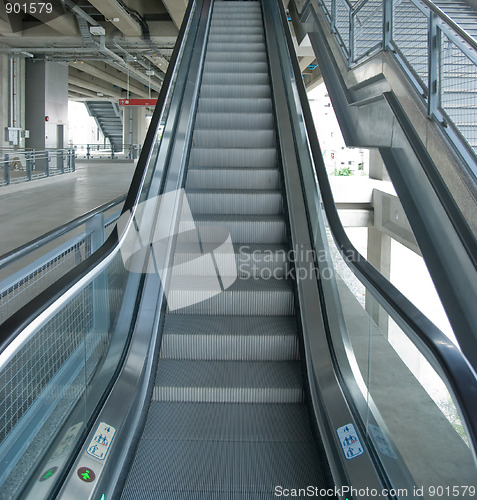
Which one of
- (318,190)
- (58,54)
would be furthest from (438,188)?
(58,54)

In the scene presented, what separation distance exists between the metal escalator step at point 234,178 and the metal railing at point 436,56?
150 centimetres

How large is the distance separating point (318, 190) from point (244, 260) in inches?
31.5

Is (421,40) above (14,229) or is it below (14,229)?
above

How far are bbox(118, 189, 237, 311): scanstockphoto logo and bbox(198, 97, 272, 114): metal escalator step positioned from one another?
81.0 inches

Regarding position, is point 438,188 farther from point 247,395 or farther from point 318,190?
point 247,395

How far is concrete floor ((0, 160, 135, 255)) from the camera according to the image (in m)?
7.30

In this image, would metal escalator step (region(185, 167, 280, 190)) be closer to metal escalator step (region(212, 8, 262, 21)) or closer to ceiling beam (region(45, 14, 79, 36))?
metal escalator step (region(212, 8, 262, 21))

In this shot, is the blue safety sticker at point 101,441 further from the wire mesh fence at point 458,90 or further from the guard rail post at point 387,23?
the guard rail post at point 387,23

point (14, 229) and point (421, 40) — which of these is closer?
point (421, 40)

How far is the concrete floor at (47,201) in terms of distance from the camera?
7301 millimetres

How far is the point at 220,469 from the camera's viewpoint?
248 cm

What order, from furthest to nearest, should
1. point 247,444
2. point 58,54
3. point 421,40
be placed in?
point 58,54 → point 421,40 → point 247,444

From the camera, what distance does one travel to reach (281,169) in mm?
4844

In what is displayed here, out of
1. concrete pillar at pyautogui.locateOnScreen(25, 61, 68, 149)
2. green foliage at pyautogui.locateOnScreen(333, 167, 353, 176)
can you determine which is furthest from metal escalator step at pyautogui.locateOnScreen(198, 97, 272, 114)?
green foliage at pyautogui.locateOnScreen(333, 167, 353, 176)
